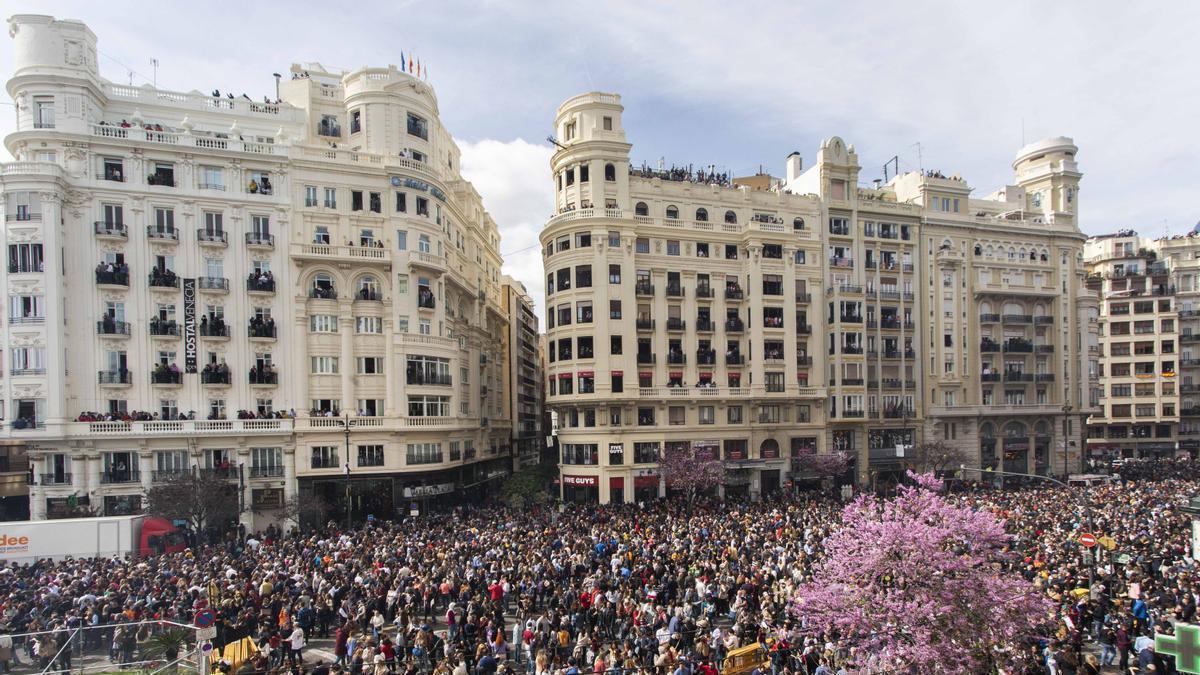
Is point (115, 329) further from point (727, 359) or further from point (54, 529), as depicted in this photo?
point (727, 359)

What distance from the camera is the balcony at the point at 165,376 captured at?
39.8 metres

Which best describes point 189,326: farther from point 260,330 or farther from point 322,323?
point 322,323

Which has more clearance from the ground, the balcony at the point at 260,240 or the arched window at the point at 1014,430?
the balcony at the point at 260,240

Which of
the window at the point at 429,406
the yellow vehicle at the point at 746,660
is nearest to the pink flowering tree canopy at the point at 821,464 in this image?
the window at the point at 429,406

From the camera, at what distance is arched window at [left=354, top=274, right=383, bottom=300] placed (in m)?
43.2

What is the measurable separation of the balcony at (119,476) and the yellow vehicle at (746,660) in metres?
37.0

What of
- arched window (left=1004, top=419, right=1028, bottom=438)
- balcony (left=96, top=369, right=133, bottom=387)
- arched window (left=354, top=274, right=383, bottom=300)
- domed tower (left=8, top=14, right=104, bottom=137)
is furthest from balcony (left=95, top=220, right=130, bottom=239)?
arched window (left=1004, top=419, right=1028, bottom=438)

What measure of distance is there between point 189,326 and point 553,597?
3174cm

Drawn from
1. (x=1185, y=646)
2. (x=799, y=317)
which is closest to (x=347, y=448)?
(x=799, y=317)

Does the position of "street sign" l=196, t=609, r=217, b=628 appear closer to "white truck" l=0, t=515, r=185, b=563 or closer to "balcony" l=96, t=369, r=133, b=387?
"white truck" l=0, t=515, r=185, b=563

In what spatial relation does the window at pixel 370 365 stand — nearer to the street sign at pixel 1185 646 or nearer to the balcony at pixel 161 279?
the balcony at pixel 161 279

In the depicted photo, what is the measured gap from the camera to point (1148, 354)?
3100 inches

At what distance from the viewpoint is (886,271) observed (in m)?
57.7

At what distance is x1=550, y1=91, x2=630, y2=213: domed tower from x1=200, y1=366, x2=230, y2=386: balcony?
25590 millimetres
